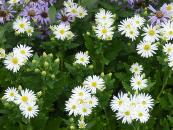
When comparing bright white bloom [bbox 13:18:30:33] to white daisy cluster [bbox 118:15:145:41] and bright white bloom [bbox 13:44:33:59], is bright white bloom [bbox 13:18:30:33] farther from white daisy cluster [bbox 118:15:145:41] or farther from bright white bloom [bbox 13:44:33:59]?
white daisy cluster [bbox 118:15:145:41]

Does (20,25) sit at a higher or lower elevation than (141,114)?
higher

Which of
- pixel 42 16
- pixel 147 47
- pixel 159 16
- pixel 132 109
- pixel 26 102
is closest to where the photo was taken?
pixel 132 109

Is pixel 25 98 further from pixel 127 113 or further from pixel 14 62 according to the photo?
pixel 127 113

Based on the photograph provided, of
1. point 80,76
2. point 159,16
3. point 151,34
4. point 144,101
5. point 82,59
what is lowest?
point 144,101

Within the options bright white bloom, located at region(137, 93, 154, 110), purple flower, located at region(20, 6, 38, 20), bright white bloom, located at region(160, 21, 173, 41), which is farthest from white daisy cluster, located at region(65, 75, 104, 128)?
purple flower, located at region(20, 6, 38, 20)

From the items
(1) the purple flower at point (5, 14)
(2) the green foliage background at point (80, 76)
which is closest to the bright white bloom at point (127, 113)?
→ (2) the green foliage background at point (80, 76)

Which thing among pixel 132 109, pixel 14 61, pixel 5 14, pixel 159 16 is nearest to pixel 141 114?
pixel 132 109
